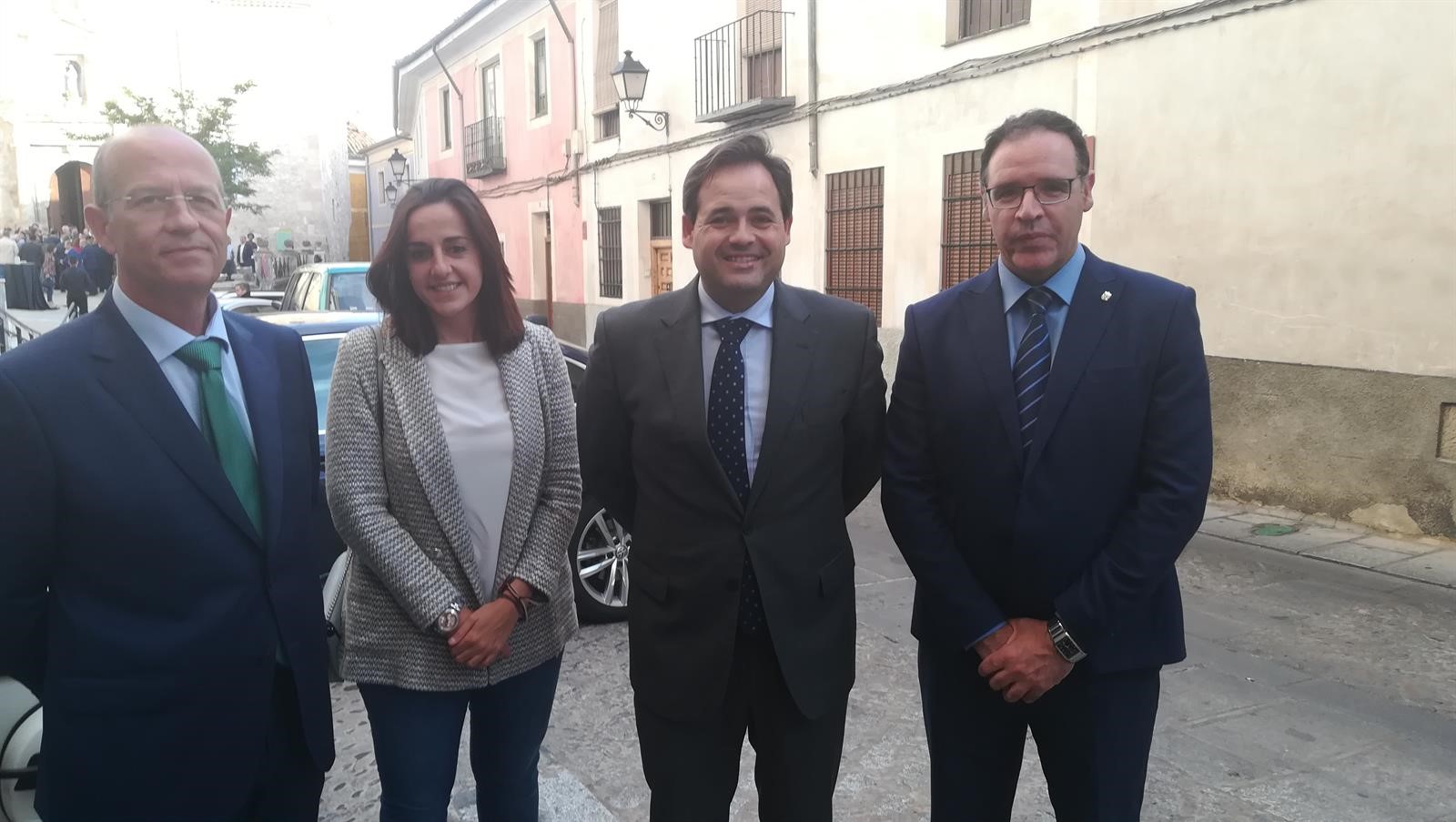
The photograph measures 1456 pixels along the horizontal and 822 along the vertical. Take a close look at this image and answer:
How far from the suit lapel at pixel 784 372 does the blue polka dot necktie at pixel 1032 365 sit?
1.50ft

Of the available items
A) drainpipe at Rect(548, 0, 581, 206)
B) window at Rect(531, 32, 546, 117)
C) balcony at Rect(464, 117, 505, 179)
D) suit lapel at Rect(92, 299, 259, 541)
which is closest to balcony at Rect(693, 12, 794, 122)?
drainpipe at Rect(548, 0, 581, 206)

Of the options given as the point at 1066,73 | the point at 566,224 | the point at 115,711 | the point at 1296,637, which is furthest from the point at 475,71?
the point at 115,711

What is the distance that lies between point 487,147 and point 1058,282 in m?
22.1

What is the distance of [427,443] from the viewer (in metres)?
2.25

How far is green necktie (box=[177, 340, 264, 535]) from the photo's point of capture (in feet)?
6.25

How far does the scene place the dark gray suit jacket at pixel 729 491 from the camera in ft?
7.12

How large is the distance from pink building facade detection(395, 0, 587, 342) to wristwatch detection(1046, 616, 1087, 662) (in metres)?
17.7

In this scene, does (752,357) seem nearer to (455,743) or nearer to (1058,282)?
(1058,282)

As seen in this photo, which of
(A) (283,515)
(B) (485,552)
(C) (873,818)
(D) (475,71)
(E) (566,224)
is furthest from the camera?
(D) (475,71)

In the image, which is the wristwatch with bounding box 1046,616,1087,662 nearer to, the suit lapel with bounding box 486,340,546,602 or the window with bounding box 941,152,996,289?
the suit lapel with bounding box 486,340,546,602

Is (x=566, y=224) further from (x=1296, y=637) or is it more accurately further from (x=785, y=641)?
(x=785, y=641)

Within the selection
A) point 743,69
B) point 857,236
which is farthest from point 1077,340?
point 743,69

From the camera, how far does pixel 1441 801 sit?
10.9 feet

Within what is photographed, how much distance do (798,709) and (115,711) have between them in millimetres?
1306
